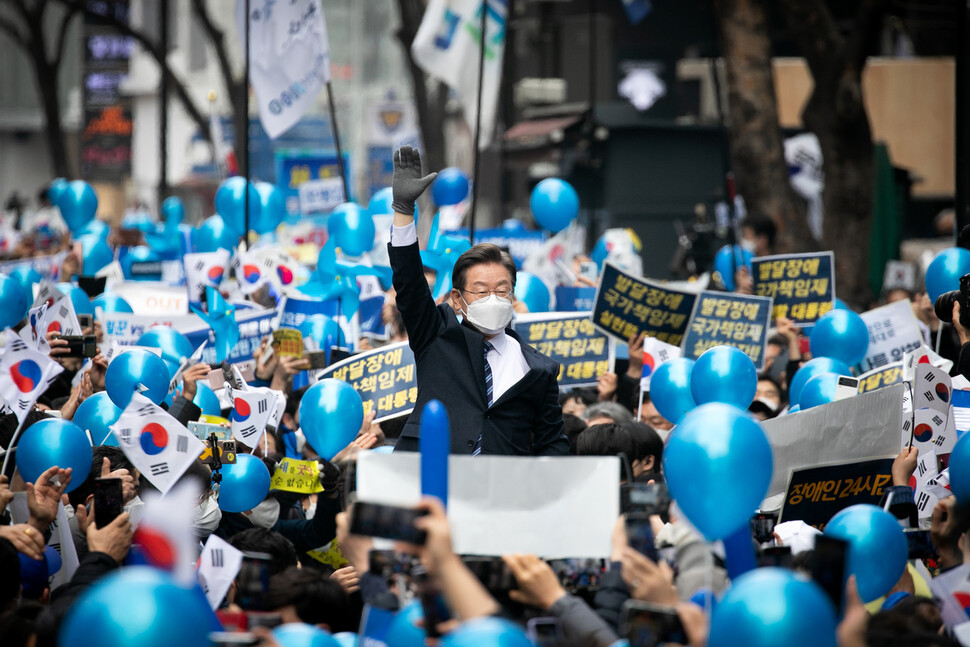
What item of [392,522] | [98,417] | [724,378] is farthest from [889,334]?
[392,522]

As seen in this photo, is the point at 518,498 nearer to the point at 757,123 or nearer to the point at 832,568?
the point at 832,568

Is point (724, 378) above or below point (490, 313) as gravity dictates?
below

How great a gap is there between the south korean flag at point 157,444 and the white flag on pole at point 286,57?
20.7 ft

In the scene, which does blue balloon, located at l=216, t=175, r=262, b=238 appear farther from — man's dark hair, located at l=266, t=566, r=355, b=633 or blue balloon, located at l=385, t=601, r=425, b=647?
blue balloon, located at l=385, t=601, r=425, b=647

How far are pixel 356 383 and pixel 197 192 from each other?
3913 centimetres

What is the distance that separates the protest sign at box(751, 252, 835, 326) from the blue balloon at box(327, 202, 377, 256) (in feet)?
8.38

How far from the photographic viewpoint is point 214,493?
450 cm

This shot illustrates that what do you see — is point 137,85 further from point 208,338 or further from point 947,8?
point 208,338

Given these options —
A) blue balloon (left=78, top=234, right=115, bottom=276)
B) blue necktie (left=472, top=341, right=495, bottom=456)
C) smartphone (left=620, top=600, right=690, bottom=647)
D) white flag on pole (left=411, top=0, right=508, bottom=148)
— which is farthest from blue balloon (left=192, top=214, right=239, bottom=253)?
smartphone (left=620, top=600, right=690, bottom=647)

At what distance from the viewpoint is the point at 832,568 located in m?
2.63

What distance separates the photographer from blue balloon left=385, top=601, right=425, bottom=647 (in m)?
2.70

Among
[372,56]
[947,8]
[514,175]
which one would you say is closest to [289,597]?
[947,8]

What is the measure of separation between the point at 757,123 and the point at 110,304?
295 inches

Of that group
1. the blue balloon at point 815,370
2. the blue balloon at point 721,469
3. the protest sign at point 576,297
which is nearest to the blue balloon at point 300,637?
the blue balloon at point 721,469
